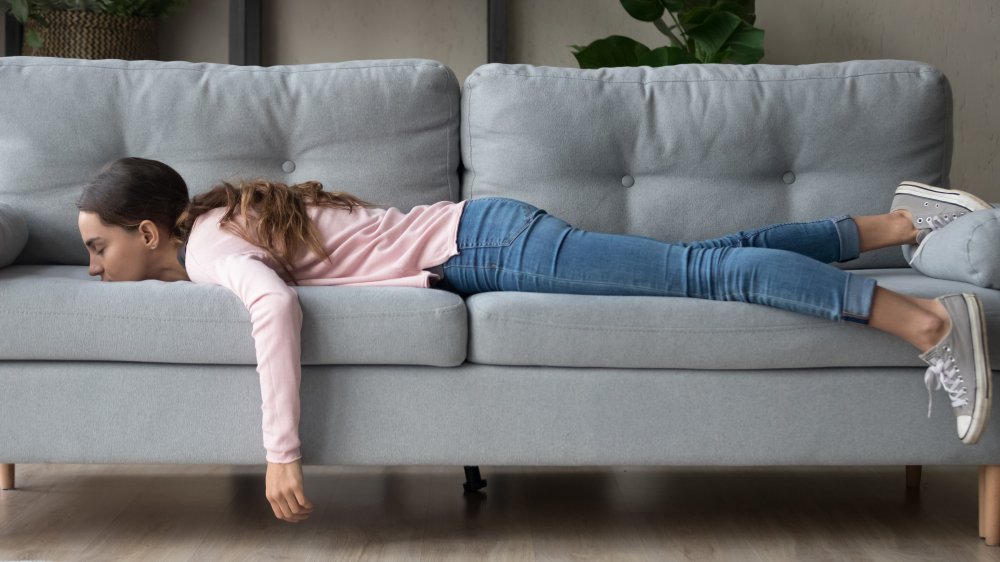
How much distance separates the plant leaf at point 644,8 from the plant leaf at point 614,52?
0.09m

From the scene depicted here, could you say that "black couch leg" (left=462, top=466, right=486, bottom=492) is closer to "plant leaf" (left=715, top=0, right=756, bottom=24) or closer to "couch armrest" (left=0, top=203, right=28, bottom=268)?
"couch armrest" (left=0, top=203, right=28, bottom=268)

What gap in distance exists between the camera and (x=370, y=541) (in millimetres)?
1639

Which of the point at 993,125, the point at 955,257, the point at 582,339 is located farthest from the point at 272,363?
the point at 993,125

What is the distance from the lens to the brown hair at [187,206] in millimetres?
1684

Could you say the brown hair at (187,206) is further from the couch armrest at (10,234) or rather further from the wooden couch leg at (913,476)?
the wooden couch leg at (913,476)

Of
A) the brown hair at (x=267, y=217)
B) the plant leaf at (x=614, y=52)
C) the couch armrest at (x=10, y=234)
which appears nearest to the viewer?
the brown hair at (x=267, y=217)

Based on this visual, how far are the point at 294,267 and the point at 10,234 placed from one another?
0.57 metres

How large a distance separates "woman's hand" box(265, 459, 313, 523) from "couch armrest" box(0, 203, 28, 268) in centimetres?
72

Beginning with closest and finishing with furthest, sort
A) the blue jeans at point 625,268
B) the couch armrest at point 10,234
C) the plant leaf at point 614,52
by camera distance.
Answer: the blue jeans at point 625,268
the couch armrest at point 10,234
the plant leaf at point 614,52

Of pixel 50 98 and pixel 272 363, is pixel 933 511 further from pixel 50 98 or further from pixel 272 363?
pixel 50 98

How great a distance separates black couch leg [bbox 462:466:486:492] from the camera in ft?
6.22

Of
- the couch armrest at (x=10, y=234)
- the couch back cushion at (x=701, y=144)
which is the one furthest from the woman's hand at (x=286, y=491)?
the couch back cushion at (x=701, y=144)

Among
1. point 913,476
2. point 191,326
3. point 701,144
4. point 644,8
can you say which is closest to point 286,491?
point 191,326

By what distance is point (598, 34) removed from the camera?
12.2 ft
